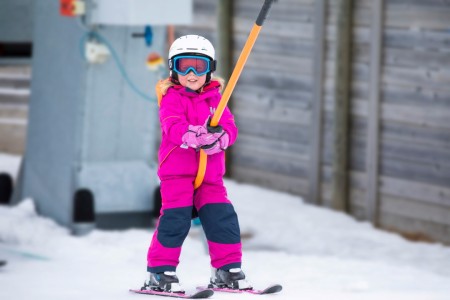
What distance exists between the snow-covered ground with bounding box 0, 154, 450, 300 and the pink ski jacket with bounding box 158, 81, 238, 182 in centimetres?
60

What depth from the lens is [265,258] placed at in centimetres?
827

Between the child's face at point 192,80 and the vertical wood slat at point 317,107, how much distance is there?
494 centimetres

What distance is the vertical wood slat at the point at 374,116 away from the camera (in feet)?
32.0

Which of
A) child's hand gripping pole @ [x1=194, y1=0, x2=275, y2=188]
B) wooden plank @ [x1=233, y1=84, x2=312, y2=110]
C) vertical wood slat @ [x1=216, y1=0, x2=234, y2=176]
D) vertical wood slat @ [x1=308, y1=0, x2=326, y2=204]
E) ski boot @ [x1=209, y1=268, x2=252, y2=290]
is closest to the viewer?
child's hand gripping pole @ [x1=194, y1=0, x2=275, y2=188]

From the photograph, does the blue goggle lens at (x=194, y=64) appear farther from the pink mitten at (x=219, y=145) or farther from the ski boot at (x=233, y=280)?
the ski boot at (x=233, y=280)

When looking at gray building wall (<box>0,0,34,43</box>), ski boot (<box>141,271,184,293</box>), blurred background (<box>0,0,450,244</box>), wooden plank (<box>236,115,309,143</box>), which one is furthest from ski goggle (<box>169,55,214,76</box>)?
wooden plank (<box>236,115,309,143</box>)

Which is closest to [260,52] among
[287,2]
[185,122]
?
[287,2]

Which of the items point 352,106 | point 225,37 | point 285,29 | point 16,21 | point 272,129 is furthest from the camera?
point 225,37

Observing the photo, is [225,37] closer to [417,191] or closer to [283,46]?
[283,46]

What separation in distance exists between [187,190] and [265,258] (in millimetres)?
2609

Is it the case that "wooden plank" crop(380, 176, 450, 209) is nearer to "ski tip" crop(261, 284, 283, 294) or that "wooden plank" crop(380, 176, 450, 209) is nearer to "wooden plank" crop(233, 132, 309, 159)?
"wooden plank" crop(233, 132, 309, 159)

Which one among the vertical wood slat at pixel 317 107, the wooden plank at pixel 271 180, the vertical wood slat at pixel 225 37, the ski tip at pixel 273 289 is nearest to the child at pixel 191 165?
the ski tip at pixel 273 289

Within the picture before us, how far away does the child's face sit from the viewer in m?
5.67

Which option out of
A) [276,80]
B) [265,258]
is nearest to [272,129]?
[276,80]
